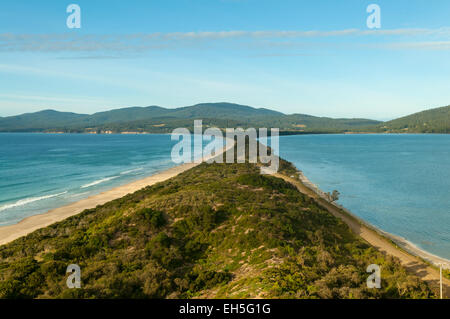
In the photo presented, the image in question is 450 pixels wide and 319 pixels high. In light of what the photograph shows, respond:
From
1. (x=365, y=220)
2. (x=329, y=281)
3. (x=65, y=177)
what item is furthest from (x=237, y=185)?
(x=65, y=177)

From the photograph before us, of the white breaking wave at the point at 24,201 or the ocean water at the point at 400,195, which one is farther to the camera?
the white breaking wave at the point at 24,201

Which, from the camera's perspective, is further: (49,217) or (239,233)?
(49,217)

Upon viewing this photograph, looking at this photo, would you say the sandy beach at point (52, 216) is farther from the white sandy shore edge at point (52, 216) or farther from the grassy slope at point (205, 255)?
the grassy slope at point (205, 255)

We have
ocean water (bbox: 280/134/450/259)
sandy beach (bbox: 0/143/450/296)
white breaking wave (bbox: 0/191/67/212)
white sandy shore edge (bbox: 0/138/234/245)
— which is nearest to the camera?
sandy beach (bbox: 0/143/450/296)

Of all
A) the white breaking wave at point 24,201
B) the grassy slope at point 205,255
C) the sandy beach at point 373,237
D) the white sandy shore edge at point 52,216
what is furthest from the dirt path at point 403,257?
the white breaking wave at point 24,201

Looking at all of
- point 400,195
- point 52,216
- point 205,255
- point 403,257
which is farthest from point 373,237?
point 52,216

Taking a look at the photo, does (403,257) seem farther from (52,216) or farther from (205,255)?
(52,216)

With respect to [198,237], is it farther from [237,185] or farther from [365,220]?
[365,220]

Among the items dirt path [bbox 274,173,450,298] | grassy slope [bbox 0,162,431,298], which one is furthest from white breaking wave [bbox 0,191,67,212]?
dirt path [bbox 274,173,450,298]

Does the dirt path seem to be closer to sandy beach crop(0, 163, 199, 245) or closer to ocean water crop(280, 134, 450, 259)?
ocean water crop(280, 134, 450, 259)
